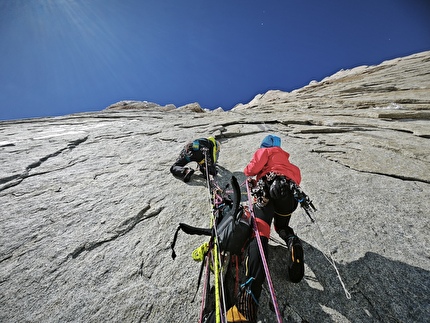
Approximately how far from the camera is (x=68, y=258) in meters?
3.52

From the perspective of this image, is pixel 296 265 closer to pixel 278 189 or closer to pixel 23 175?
pixel 278 189

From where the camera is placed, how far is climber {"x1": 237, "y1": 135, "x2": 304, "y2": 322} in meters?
2.33

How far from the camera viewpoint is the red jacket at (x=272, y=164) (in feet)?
11.2

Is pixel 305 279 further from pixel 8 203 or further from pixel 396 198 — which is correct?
pixel 8 203

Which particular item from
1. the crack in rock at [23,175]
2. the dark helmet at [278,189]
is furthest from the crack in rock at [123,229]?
the crack in rock at [23,175]

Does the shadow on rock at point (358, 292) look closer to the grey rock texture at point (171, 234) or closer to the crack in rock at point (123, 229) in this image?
the grey rock texture at point (171, 234)

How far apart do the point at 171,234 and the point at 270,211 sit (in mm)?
2179

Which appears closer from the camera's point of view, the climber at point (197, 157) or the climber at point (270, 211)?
the climber at point (270, 211)

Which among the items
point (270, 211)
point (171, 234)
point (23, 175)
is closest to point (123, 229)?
point (171, 234)

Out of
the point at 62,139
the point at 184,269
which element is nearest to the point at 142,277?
the point at 184,269

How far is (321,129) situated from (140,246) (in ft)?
31.8

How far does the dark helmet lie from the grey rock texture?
2.30ft

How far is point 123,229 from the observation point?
4.17 metres

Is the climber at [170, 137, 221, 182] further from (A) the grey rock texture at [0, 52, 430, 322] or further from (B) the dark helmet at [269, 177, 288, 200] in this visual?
(B) the dark helmet at [269, 177, 288, 200]
